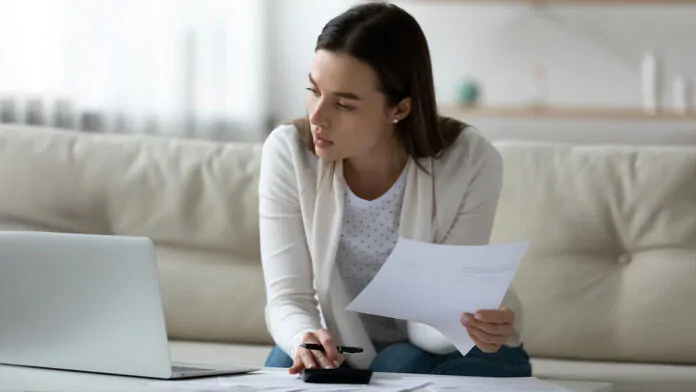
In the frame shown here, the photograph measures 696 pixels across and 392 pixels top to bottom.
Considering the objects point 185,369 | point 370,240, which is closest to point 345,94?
point 370,240

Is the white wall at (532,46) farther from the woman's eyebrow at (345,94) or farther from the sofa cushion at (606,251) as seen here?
the woman's eyebrow at (345,94)

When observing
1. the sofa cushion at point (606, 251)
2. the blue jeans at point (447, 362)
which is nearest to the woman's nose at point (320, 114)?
the blue jeans at point (447, 362)

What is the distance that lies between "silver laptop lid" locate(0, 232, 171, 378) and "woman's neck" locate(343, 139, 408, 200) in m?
0.62

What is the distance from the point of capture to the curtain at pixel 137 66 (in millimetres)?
3441

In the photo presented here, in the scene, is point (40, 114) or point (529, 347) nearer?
point (529, 347)

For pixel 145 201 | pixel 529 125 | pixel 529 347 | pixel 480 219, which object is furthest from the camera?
pixel 529 125

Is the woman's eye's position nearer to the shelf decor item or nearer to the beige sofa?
the beige sofa

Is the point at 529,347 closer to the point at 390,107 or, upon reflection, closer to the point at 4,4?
the point at 390,107

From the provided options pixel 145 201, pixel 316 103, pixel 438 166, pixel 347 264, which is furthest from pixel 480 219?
Result: pixel 145 201

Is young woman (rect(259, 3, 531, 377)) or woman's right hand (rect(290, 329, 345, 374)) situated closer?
woman's right hand (rect(290, 329, 345, 374))

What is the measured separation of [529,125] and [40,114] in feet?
6.13

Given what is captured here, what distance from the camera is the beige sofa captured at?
6.14ft

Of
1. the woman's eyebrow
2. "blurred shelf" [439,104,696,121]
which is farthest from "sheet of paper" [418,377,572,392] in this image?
"blurred shelf" [439,104,696,121]

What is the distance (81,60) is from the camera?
3.57 meters
